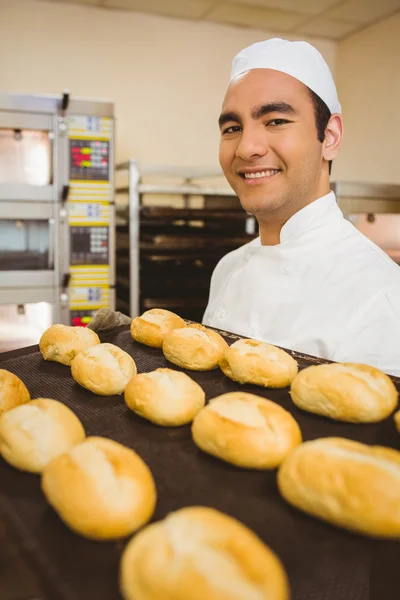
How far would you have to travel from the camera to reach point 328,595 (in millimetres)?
507

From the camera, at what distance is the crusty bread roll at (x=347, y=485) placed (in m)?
0.57

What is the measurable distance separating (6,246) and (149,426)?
113 inches

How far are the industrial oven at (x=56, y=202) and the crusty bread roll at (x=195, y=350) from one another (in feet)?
8.22

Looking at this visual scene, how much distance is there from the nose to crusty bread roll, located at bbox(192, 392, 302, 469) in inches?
41.0

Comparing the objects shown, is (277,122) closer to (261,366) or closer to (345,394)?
(261,366)

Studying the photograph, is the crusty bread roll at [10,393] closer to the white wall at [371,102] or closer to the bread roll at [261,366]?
the bread roll at [261,366]

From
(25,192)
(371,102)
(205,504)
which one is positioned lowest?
(205,504)

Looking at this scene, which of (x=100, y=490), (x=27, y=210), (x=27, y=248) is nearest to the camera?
(x=100, y=490)

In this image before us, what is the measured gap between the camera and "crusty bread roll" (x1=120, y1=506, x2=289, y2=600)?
0.44 meters

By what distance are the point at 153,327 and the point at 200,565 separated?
34.1 inches

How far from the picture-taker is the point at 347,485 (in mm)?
595

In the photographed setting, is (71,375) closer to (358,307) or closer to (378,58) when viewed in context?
(358,307)

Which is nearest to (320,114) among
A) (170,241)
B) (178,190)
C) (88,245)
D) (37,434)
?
(37,434)

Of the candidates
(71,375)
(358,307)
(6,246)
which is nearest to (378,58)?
(6,246)
